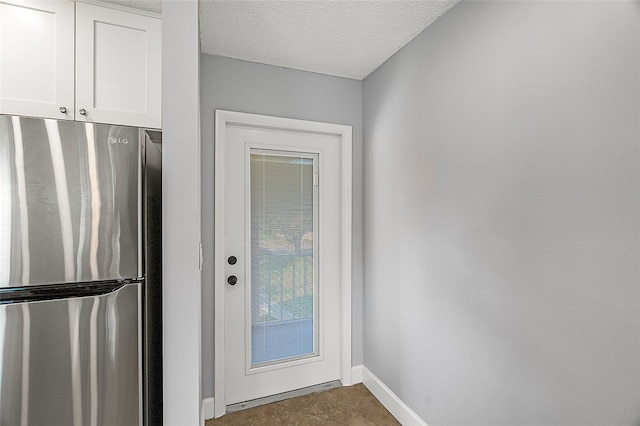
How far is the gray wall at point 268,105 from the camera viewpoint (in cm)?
207

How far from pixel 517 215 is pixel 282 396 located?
2.01 m

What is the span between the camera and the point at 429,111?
1789 millimetres

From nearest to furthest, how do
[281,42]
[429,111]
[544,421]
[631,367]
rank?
1. [631,367]
2. [544,421]
3. [429,111]
4. [281,42]

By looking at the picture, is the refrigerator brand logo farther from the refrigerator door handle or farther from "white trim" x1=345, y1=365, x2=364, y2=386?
"white trim" x1=345, y1=365, x2=364, y2=386

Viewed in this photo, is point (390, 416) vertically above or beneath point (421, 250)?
beneath

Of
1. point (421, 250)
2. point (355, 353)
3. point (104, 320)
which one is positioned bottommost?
Result: point (355, 353)

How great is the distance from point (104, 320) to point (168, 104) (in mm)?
813

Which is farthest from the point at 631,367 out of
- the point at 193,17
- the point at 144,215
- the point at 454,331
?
the point at 193,17

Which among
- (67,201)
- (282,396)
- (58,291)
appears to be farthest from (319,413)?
(67,201)

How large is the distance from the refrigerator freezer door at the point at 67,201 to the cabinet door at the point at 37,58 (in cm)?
56

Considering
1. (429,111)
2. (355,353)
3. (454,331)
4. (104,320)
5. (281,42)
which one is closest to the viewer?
(104,320)

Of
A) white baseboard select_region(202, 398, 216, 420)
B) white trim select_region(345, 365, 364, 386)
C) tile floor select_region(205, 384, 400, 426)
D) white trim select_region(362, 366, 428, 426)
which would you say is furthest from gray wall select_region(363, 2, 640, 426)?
white baseboard select_region(202, 398, 216, 420)

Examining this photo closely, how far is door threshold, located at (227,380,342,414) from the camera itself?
2164 millimetres

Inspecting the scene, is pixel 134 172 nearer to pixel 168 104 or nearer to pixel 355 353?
pixel 168 104
